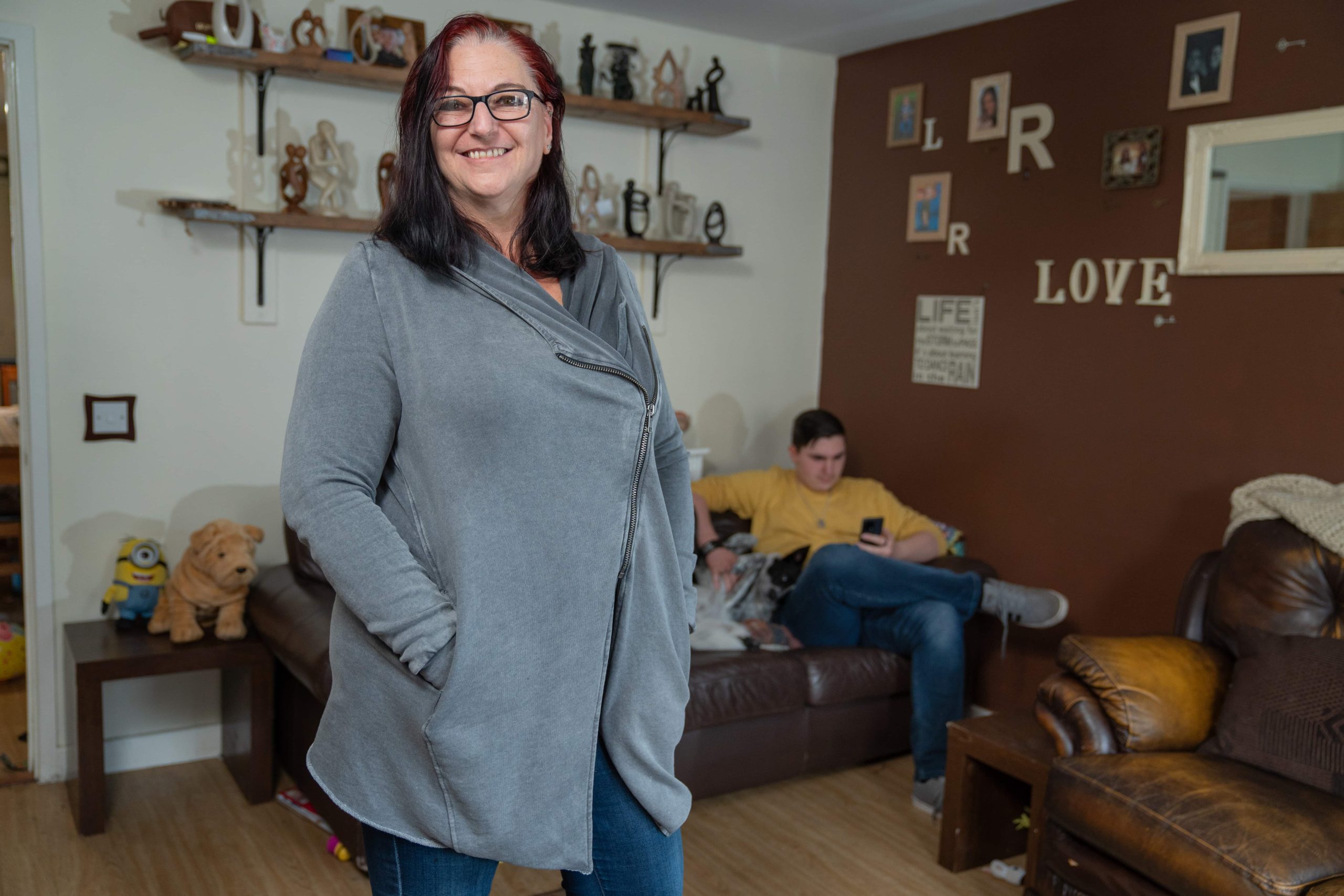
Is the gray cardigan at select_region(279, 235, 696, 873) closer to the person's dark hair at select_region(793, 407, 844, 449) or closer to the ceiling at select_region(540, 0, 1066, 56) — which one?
the person's dark hair at select_region(793, 407, 844, 449)

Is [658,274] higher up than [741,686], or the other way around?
[658,274]

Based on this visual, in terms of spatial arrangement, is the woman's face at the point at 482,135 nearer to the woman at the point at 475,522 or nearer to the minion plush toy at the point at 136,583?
the woman at the point at 475,522

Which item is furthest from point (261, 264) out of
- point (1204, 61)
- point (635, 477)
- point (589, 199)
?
point (1204, 61)

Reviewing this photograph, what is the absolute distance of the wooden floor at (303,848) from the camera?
98.0 inches

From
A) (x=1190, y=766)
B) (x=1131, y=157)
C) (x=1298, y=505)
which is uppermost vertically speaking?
(x=1131, y=157)

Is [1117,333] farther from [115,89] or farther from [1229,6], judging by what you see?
[115,89]

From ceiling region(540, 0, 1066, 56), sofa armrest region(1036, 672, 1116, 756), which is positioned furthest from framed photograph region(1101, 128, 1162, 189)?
sofa armrest region(1036, 672, 1116, 756)

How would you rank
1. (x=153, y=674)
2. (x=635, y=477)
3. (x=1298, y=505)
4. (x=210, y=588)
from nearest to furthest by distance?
(x=635, y=477) → (x=1298, y=505) → (x=153, y=674) → (x=210, y=588)

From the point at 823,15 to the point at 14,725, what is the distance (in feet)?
11.2

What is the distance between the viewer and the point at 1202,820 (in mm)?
1971

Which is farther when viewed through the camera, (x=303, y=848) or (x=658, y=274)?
(x=658, y=274)

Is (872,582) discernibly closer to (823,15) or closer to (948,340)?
(948,340)

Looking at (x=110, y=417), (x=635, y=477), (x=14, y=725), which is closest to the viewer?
(x=635, y=477)

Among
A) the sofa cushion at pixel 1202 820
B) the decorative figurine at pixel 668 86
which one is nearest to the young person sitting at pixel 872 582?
the sofa cushion at pixel 1202 820
